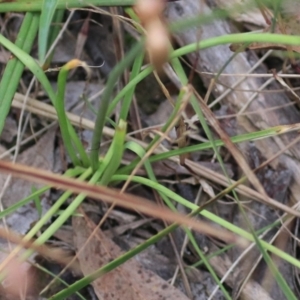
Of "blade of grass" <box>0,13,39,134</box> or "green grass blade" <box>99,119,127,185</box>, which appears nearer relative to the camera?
"green grass blade" <box>99,119,127,185</box>

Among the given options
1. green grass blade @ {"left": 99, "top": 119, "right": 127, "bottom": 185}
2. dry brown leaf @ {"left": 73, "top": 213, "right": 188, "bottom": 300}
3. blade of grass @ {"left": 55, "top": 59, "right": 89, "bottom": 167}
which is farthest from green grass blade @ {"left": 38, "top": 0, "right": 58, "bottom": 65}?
dry brown leaf @ {"left": 73, "top": 213, "right": 188, "bottom": 300}

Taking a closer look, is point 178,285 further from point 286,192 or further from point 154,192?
point 286,192

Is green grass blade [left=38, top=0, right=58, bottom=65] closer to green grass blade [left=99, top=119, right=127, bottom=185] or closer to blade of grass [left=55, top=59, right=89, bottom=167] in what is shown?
blade of grass [left=55, top=59, right=89, bottom=167]

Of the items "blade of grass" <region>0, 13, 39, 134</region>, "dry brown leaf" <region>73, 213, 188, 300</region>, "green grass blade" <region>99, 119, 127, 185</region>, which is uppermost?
"blade of grass" <region>0, 13, 39, 134</region>

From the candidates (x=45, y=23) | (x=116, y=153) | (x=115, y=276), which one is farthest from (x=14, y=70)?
(x=115, y=276)

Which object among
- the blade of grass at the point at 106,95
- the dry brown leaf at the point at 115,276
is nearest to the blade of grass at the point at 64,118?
the blade of grass at the point at 106,95

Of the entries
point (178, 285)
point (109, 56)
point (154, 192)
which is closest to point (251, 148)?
point (154, 192)

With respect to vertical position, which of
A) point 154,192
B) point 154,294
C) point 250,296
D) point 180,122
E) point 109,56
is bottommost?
point 250,296

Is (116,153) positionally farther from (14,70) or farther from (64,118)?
(14,70)
